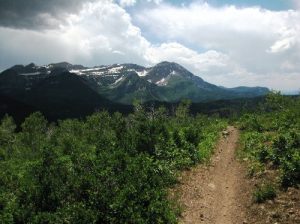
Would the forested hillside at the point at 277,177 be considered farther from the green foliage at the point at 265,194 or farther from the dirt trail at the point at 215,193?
the dirt trail at the point at 215,193

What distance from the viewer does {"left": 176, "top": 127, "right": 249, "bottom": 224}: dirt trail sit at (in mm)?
20438

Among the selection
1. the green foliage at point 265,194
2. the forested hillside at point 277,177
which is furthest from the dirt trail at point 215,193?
the forested hillside at point 277,177

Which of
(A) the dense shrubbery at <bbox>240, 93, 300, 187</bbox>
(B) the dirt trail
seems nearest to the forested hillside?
(A) the dense shrubbery at <bbox>240, 93, 300, 187</bbox>

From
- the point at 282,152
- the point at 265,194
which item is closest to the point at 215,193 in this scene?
the point at 265,194

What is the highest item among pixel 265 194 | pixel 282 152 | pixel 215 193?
pixel 282 152

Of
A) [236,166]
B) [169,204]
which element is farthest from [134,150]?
[169,204]

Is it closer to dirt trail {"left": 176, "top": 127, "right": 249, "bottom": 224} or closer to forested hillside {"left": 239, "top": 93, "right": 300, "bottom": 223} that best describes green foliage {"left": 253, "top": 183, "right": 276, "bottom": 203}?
forested hillside {"left": 239, "top": 93, "right": 300, "bottom": 223}

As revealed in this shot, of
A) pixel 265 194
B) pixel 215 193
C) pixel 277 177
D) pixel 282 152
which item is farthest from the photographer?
pixel 282 152

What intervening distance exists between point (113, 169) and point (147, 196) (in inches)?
193

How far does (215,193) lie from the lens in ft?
80.5

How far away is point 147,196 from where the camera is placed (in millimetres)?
18422

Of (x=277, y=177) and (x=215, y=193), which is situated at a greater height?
(x=277, y=177)

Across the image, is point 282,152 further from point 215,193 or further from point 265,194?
point 265,194

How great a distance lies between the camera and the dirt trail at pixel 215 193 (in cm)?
2044
